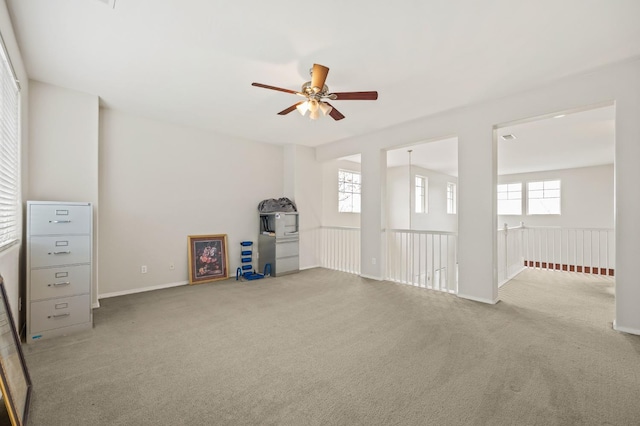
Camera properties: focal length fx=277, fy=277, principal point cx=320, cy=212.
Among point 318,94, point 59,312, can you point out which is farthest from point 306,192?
point 59,312

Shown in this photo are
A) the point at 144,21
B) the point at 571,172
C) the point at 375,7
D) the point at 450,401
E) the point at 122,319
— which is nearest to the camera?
the point at 450,401

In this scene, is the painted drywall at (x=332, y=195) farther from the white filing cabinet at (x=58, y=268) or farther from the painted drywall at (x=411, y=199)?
the white filing cabinet at (x=58, y=268)

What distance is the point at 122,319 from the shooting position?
3.19 m

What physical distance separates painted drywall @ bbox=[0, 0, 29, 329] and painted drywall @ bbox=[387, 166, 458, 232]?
23.4 ft

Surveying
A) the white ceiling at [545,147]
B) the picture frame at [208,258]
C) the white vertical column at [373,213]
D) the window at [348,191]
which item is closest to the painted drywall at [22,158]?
the picture frame at [208,258]

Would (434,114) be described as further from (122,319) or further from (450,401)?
(122,319)

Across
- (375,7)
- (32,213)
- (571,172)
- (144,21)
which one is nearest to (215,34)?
(144,21)

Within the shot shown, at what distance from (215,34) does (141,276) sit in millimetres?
3732

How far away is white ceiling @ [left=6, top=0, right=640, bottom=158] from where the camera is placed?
209cm

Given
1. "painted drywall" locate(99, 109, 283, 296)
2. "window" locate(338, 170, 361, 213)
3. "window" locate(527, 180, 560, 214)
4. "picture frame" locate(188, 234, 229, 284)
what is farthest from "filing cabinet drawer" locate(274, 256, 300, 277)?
"window" locate(527, 180, 560, 214)

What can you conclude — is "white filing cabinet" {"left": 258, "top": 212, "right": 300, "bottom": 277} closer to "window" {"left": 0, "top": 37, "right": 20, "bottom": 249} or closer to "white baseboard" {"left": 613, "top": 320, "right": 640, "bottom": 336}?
"window" {"left": 0, "top": 37, "right": 20, "bottom": 249}

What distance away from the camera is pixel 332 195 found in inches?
278

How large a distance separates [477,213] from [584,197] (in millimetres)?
6903

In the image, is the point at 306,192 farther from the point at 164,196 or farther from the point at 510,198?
the point at 510,198
